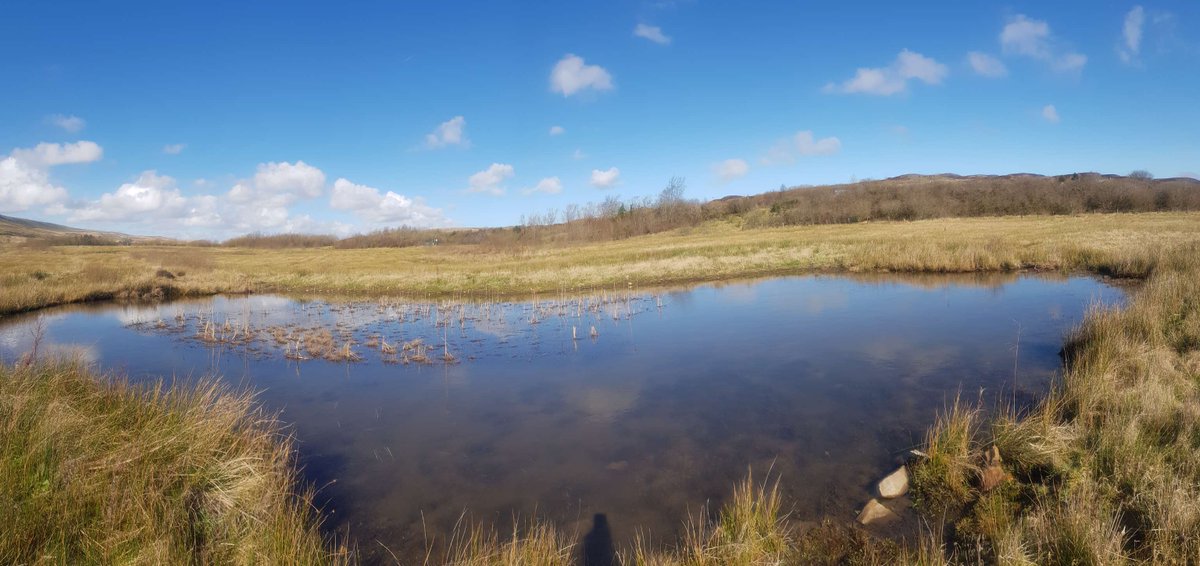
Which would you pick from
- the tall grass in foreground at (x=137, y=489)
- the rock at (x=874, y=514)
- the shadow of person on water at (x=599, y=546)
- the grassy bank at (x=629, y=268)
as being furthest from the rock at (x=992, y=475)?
the grassy bank at (x=629, y=268)

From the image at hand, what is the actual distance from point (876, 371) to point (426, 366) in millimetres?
11112

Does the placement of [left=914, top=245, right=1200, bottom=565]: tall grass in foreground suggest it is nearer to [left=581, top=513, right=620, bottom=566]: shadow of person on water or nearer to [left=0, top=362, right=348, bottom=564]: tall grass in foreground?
[left=581, top=513, right=620, bottom=566]: shadow of person on water

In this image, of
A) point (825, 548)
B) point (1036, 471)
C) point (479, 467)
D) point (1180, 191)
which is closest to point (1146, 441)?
point (1036, 471)

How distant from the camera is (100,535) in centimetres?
481

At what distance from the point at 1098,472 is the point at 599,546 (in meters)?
5.55

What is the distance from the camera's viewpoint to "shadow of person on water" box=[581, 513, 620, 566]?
18.8 feet

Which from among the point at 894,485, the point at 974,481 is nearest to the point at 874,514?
the point at 894,485

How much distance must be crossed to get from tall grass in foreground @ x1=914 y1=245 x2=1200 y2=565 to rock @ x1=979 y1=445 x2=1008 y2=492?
0.25 feet

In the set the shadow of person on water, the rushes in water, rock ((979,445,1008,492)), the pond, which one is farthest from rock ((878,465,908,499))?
the shadow of person on water

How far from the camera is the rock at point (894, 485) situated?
6.55 m

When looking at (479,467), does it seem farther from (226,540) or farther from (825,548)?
(825,548)

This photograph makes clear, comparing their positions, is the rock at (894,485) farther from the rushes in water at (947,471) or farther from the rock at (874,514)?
the rock at (874,514)

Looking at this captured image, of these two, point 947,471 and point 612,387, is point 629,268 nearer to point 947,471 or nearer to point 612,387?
point 612,387

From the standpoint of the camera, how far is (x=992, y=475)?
20.6 ft
